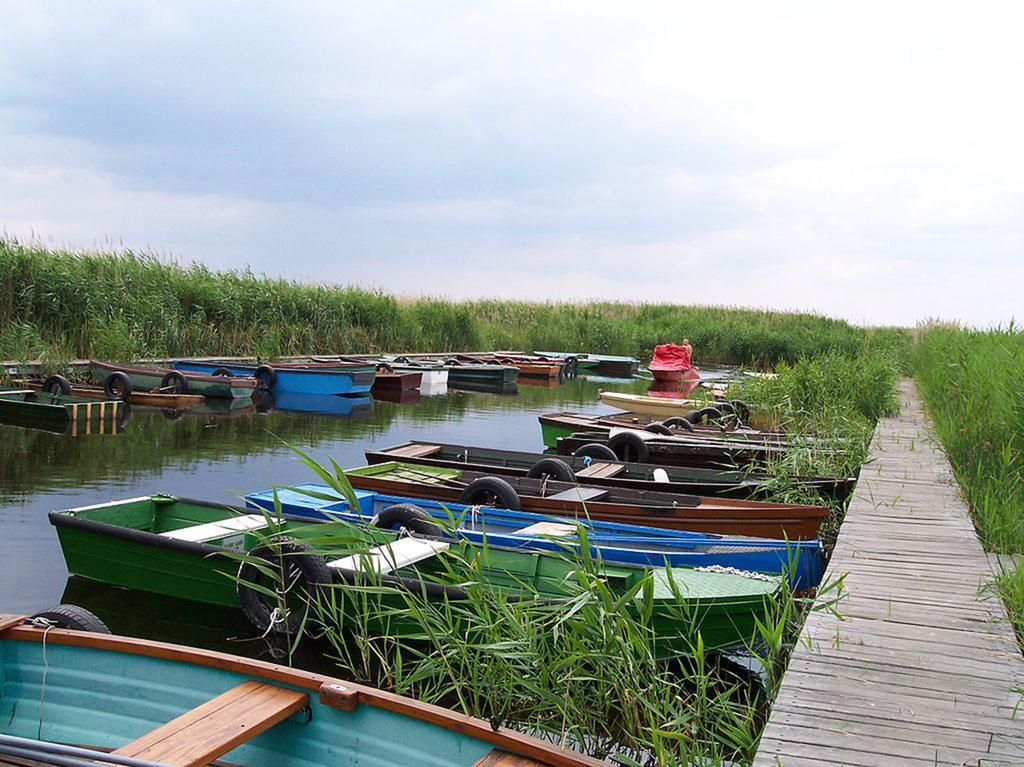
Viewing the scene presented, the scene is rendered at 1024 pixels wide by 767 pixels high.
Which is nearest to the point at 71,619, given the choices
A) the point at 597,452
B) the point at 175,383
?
the point at 597,452

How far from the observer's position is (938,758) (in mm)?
3287

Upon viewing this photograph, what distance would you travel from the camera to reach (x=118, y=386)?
1727 centimetres

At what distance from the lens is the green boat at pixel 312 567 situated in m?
5.20

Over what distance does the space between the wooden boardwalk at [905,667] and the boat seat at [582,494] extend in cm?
206

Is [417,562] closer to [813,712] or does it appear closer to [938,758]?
[813,712]

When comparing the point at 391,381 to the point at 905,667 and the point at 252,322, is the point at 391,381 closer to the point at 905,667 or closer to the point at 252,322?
the point at 252,322

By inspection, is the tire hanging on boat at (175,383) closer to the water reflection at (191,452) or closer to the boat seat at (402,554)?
the water reflection at (191,452)

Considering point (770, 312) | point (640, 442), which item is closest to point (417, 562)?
point (640, 442)

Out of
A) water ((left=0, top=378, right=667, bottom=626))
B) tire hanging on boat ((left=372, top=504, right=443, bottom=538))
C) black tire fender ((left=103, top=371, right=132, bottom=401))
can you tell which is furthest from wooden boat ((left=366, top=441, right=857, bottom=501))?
black tire fender ((left=103, top=371, right=132, bottom=401))

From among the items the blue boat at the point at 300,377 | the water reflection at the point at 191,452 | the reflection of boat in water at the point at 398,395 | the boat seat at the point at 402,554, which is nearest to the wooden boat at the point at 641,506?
the boat seat at the point at 402,554

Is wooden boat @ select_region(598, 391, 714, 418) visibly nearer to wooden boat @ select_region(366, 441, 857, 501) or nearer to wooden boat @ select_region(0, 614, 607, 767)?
wooden boat @ select_region(366, 441, 857, 501)

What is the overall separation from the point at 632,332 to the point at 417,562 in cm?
3455

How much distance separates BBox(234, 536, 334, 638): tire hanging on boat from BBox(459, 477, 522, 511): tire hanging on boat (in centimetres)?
197

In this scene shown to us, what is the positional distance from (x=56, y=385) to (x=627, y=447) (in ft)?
35.2
